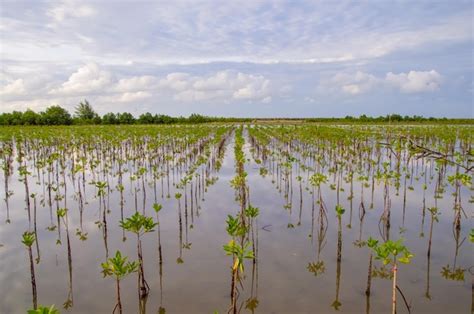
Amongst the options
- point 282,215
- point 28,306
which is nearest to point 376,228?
point 282,215

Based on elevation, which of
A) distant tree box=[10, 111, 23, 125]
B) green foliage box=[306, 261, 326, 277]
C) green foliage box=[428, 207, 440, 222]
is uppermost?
distant tree box=[10, 111, 23, 125]

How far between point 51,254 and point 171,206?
3560mm

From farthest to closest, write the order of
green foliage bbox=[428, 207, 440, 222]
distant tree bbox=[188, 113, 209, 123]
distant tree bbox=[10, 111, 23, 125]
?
distant tree bbox=[188, 113, 209, 123] < distant tree bbox=[10, 111, 23, 125] < green foliage bbox=[428, 207, 440, 222]

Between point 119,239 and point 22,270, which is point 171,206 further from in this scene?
point 22,270

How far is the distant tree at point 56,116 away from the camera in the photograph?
5850 cm

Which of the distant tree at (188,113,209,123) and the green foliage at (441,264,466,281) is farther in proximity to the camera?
the distant tree at (188,113,209,123)

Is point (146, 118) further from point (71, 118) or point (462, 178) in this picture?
point (462, 178)

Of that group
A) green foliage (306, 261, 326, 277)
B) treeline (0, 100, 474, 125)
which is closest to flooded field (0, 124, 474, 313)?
green foliage (306, 261, 326, 277)

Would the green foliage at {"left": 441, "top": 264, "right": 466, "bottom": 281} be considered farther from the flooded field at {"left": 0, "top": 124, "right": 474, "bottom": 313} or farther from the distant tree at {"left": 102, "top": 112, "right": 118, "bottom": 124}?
the distant tree at {"left": 102, "top": 112, "right": 118, "bottom": 124}

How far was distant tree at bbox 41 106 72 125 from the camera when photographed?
192ft

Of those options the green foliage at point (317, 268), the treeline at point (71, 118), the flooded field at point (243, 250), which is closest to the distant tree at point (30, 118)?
the treeline at point (71, 118)

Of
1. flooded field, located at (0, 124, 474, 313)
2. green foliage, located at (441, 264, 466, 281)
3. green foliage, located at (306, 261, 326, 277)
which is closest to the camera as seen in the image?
flooded field, located at (0, 124, 474, 313)

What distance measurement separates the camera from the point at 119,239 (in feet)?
23.4

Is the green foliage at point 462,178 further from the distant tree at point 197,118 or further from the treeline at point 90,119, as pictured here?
the distant tree at point 197,118
